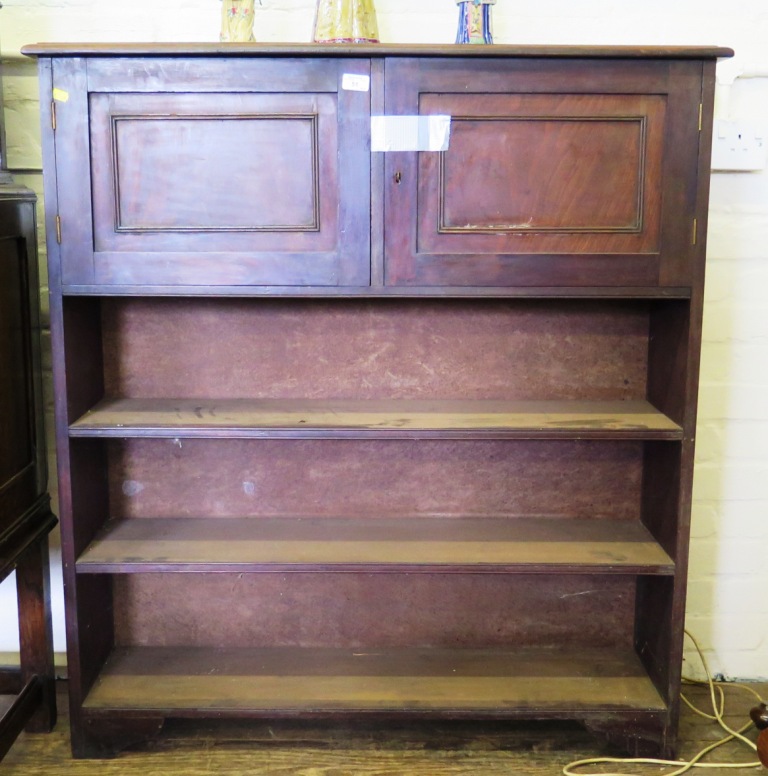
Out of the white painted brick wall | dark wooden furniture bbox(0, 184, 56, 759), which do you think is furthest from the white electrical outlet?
dark wooden furniture bbox(0, 184, 56, 759)

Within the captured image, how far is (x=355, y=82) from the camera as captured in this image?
1.83 meters

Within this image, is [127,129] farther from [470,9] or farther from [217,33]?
[470,9]

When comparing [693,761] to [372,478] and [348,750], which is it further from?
[372,478]

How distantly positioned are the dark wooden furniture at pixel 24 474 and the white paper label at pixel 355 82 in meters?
0.78

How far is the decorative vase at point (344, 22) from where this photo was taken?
1948 millimetres

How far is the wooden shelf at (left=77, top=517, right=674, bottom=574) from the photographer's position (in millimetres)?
2031

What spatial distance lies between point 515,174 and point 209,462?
3.51 feet

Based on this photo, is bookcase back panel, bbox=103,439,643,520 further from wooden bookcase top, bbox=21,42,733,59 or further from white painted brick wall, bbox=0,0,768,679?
wooden bookcase top, bbox=21,42,733,59

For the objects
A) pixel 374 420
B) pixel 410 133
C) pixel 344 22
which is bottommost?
pixel 374 420

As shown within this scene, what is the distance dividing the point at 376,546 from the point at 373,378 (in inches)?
16.9

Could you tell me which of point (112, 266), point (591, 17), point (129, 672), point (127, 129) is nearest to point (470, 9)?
point (591, 17)

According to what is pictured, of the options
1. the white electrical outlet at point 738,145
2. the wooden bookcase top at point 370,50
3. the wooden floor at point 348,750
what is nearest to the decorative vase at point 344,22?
the wooden bookcase top at point 370,50

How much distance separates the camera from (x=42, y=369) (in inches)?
90.8

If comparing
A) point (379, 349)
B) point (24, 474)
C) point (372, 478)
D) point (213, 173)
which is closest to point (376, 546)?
point (372, 478)
